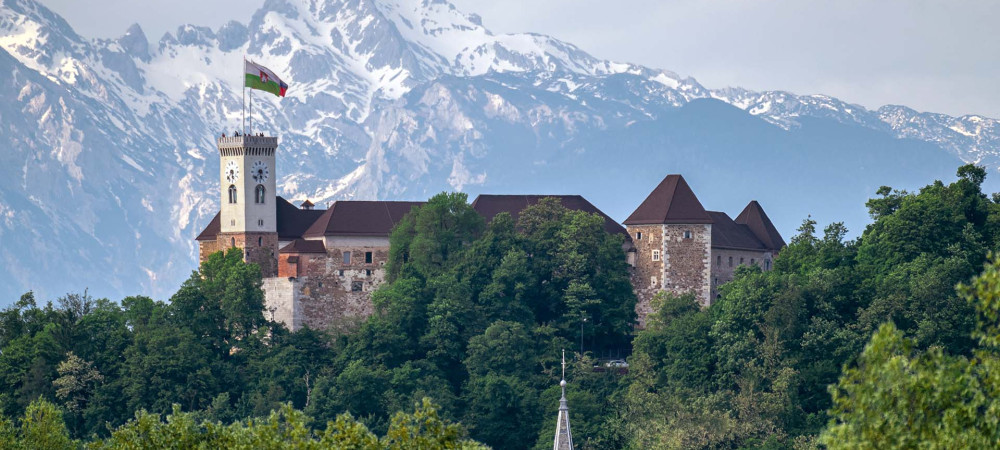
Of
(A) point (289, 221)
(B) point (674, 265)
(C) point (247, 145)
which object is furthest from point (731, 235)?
(C) point (247, 145)

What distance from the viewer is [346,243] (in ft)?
380

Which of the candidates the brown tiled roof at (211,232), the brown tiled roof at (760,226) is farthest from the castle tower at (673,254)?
the brown tiled roof at (211,232)

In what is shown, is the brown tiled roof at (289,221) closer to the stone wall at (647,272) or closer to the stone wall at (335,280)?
the stone wall at (335,280)

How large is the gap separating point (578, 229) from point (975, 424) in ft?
252

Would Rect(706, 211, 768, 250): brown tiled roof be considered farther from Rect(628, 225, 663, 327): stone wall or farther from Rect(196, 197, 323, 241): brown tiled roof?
Rect(196, 197, 323, 241): brown tiled roof

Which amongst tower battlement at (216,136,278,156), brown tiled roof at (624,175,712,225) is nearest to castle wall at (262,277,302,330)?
tower battlement at (216,136,278,156)

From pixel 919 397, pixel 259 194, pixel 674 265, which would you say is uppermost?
pixel 259 194

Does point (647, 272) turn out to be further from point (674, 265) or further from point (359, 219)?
point (359, 219)

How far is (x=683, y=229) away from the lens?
376 feet

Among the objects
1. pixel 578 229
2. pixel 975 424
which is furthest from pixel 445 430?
pixel 578 229

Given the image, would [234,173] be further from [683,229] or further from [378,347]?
[683,229]

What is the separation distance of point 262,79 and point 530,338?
26.8 m

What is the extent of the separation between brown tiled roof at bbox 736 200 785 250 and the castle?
223 cm

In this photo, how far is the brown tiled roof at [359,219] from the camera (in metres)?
116
